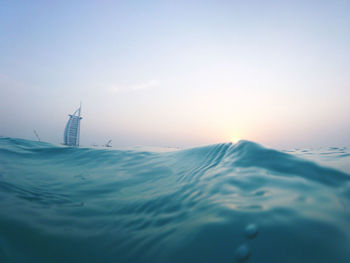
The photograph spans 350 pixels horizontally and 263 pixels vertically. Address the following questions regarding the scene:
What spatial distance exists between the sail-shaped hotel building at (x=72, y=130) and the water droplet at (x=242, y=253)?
96.2 metres

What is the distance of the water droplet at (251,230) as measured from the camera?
2143mm

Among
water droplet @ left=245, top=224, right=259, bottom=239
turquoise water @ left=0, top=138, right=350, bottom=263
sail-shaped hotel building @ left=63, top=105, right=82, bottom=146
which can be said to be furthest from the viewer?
sail-shaped hotel building @ left=63, top=105, right=82, bottom=146

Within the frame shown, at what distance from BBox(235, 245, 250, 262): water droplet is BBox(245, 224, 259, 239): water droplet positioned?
0.16 metres

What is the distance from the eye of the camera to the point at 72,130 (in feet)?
288

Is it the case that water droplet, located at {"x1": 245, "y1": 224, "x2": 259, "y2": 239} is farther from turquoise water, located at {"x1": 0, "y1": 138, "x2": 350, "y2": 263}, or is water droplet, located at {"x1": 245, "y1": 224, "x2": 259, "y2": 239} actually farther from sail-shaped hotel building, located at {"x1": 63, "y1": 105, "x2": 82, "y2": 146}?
sail-shaped hotel building, located at {"x1": 63, "y1": 105, "x2": 82, "y2": 146}

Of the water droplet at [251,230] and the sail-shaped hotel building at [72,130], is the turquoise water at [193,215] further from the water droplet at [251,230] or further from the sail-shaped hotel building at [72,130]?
the sail-shaped hotel building at [72,130]

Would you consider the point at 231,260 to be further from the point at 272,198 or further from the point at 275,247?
the point at 272,198

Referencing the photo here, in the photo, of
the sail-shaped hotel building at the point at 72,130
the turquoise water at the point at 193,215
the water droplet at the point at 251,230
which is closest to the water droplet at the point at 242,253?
the turquoise water at the point at 193,215

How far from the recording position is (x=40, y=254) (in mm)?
2230

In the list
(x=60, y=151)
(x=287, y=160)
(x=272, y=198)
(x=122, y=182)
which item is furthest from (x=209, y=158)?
(x=60, y=151)

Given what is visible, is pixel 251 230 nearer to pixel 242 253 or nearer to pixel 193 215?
pixel 242 253

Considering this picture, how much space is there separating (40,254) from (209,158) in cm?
495

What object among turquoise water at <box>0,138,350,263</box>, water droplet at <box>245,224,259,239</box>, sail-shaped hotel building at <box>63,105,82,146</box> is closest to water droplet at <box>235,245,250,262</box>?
turquoise water at <box>0,138,350,263</box>

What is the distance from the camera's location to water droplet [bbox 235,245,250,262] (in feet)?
6.23
